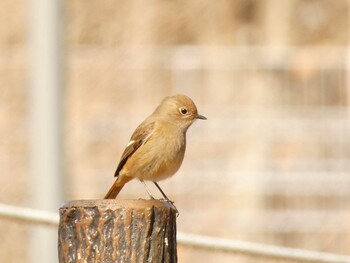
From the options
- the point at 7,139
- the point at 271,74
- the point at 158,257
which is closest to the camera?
the point at 158,257

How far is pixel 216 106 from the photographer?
15.0 meters

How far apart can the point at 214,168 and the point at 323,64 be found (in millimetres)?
2079

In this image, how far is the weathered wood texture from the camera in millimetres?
2930

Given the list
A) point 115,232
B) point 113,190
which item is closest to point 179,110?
point 113,190

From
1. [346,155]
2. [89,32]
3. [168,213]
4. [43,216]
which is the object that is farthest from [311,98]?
[168,213]

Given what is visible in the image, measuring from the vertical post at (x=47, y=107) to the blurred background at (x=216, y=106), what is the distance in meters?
5.03

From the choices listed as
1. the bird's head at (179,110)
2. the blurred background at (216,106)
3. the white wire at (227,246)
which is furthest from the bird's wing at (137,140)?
the blurred background at (216,106)

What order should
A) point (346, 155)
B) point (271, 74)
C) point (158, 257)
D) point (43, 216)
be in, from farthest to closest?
point (271, 74), point (346, 155), point (43, 216), point (158, 257)

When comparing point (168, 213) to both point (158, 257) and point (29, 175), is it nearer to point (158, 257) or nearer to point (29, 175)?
point (158, 257)

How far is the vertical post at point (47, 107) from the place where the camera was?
23.5ft

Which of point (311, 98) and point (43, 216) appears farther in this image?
point (311, 98)

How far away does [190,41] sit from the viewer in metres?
16.7

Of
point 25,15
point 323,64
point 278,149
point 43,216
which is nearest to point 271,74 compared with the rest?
point 323,64

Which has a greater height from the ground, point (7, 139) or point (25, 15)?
point (25, 15)
